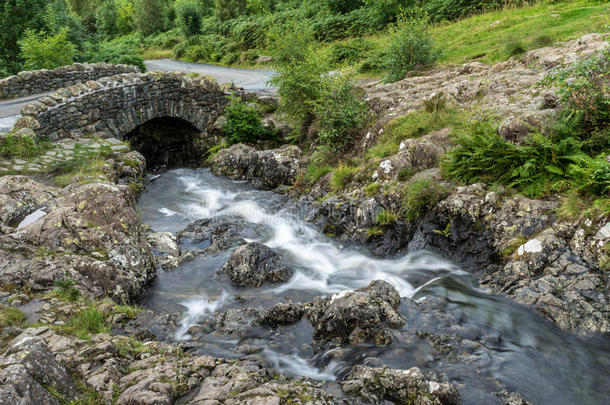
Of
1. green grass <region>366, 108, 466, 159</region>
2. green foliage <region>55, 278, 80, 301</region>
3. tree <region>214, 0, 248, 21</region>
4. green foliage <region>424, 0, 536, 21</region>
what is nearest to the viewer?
green foliage <region>55, 278, 80, 301</region>

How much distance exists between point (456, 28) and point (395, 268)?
2137cm

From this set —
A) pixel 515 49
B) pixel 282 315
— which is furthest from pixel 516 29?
pixel 282 315

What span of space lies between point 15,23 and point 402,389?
3229 centimetres

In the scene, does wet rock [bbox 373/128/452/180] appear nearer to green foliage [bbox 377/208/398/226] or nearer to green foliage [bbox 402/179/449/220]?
green foliage [bbox 402/179/449/220]

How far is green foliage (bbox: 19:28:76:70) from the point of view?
927 inches

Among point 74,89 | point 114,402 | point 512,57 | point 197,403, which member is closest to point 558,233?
point 197,403

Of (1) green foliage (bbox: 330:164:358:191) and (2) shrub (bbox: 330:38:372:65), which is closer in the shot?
(1) green foliage (bbox: 330:164:358:191)

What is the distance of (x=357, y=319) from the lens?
673 cm

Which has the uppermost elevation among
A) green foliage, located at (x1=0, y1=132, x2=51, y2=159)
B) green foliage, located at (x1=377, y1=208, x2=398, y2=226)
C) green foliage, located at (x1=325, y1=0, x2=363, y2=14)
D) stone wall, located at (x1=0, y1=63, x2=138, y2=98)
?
green foliage, located at (x1=325, y1=0, x2=363, y2=14)

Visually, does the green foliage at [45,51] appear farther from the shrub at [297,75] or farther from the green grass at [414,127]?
the green grass at [414,127]

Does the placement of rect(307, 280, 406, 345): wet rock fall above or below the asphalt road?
below

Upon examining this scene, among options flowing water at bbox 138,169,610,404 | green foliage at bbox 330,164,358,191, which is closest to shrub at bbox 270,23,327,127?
green foliage at bbox 330,164,358,191

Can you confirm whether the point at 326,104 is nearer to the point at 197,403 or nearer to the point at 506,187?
the point at 506,187

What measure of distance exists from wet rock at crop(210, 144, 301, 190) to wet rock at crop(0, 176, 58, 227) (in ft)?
24.0
